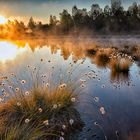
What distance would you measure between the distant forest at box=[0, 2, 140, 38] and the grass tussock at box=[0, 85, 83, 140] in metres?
78.4

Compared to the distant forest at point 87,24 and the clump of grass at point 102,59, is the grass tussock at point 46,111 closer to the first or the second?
the clump of grass at point 102,59

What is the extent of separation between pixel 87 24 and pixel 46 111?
9569cm

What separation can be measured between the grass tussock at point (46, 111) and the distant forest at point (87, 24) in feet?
257

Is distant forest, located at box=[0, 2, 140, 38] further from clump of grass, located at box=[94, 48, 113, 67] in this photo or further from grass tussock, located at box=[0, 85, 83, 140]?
grass tussock, located at box=[0, 85, 83, 140]

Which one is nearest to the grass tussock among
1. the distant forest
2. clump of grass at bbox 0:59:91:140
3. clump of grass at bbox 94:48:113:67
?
clump of grass at bbox 0:59:91:140

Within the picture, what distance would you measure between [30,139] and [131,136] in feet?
8.52

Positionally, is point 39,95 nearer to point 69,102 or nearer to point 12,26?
point 69,102

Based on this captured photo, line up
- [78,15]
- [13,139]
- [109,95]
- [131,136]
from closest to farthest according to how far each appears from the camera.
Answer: [13,139] → [131,136] → [109,95] → [78,15]

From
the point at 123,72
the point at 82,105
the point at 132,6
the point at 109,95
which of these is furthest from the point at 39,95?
the point at 132,6

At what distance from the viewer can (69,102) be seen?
34.0ft

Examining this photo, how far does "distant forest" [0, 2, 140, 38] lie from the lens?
308 feet

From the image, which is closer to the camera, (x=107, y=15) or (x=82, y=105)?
(x=82, y=105)

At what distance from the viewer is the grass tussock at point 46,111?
30.2 feet

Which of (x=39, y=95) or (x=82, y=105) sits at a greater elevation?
(x=39, y=95)
